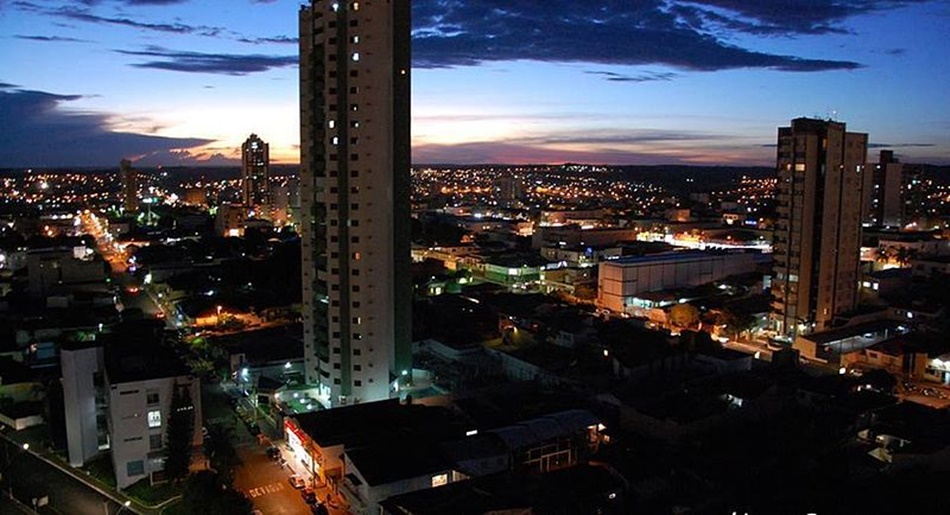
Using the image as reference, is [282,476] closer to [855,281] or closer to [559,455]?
[559,455]

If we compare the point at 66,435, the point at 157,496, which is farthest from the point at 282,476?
the point at 66,435

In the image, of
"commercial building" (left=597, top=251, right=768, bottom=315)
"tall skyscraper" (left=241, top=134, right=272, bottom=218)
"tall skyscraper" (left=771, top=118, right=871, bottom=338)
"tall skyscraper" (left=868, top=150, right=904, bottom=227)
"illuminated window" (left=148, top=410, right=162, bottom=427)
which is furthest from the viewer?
"tall skyscraper" (left=241, top=134, right=272, bottom=218)

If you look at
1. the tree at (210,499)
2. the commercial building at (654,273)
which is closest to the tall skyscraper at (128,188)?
the commercial building at (654,273)

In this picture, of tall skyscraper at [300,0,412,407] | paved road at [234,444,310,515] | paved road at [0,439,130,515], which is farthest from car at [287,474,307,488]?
tall skyscraper at [300,0,412,407]

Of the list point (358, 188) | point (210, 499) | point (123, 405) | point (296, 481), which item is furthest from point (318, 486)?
point (358, 188)

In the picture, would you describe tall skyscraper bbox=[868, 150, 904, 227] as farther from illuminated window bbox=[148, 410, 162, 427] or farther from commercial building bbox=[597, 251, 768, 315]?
illuminated window bbox=[148, 410, 162, 427]
